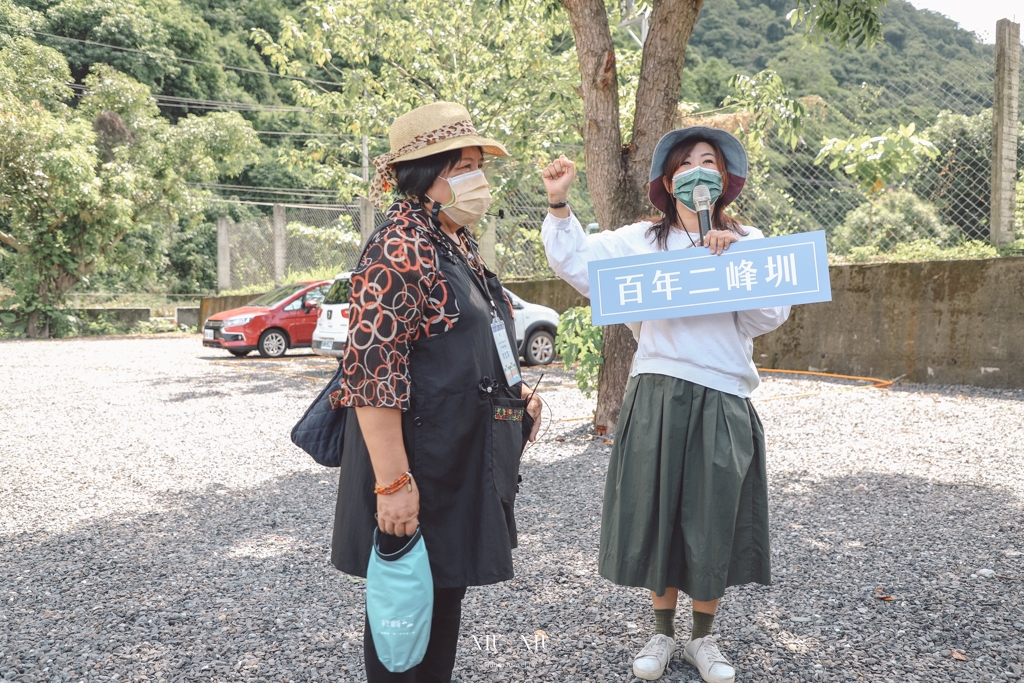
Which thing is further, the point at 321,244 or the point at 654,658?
the point at 321,244

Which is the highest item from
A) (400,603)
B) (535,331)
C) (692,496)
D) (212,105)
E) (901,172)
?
(212,105)

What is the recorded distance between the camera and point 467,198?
217 centimetres

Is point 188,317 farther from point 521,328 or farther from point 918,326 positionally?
point 918,326

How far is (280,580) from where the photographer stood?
12.0 ft

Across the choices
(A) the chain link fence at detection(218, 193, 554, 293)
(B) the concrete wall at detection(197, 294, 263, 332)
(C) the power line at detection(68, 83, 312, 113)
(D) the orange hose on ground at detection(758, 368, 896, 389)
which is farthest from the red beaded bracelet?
(C) the power line at detection(68, 83, 312, 113)

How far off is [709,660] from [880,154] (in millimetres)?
6978

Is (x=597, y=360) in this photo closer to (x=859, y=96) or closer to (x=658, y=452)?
(x=658, y=452)

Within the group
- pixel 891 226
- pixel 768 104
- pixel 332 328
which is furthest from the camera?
pixel 332 328

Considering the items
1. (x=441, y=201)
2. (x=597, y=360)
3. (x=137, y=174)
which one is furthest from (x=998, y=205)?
(x=137, y=174)

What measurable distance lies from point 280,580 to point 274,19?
40.9 meters

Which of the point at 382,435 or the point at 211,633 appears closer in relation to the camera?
the point at 382,435

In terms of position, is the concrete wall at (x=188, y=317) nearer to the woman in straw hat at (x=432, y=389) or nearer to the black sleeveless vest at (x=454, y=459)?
the woman in straw hat at (x=432, y=389)

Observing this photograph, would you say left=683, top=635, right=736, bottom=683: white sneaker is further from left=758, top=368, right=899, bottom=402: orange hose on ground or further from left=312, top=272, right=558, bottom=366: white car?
left=312, top=272, right=558, bottom=366: white car

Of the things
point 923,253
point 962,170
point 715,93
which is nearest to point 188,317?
point 715,93
